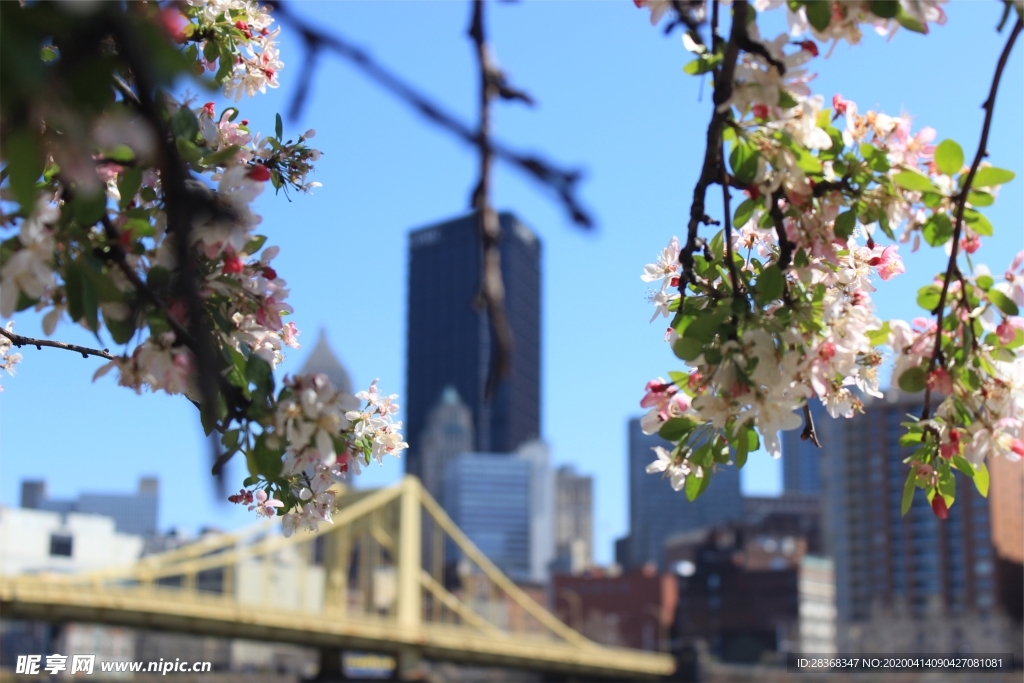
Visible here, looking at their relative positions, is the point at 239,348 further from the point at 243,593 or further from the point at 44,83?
the point at 243,593

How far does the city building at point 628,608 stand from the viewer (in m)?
84.9

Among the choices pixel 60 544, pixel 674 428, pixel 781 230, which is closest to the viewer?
pixel 781 230

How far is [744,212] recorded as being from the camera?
246 centimetres

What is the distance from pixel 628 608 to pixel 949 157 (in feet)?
284

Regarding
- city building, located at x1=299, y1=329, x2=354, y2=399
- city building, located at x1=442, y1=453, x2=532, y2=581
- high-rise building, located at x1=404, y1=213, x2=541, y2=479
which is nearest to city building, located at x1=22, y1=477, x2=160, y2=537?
high-rise building, located at x1=404, y1=213, x2=541, y2=479

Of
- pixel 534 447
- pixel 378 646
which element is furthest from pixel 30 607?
pixel 534 447

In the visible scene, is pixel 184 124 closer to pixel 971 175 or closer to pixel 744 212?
pixel 744 212

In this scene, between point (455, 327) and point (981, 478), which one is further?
point (455, 327)

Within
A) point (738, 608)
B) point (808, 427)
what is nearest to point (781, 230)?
point (808, 427)

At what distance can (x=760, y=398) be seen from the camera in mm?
2357

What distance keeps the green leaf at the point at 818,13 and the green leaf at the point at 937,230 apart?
49 centimetres

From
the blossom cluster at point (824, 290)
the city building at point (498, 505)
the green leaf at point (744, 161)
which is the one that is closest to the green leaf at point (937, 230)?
the blossom cluster at point (824, 290)

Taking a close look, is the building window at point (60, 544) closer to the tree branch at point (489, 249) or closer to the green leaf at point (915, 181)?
the green leaf at point (915, 181)

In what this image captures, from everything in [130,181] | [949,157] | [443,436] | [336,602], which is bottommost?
[336,602]
